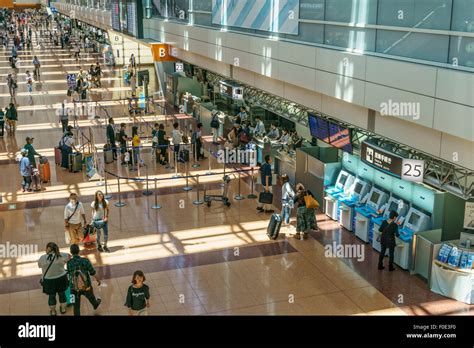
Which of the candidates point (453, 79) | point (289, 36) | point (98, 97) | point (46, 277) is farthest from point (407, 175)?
point (98, 97)

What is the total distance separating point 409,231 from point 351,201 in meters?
2.08

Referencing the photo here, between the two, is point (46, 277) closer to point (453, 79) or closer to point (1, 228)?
point (1, 228)

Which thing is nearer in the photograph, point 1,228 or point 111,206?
point 1,228

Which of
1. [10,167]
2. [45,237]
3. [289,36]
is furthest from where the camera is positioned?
[10,167]

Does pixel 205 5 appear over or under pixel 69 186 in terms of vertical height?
over

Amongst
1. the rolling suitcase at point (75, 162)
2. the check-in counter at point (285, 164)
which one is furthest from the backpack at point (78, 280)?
the rolling suitcase at point (75, 162)

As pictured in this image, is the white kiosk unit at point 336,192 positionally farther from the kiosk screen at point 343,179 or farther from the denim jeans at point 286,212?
the denim jeans at point 286,212

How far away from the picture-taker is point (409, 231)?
1225 centimetres

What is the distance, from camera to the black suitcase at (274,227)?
13.3 m

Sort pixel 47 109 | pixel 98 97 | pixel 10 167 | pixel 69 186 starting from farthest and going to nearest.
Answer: pixel 98 97 → pixel 47 109 → pixel 10 167 → pixel 69 186

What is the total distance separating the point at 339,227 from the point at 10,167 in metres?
11.6

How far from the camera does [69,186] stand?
58.0ft

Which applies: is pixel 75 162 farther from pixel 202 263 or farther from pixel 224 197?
pixel 202 263

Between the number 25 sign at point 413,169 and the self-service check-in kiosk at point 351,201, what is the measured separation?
9.15 feet
